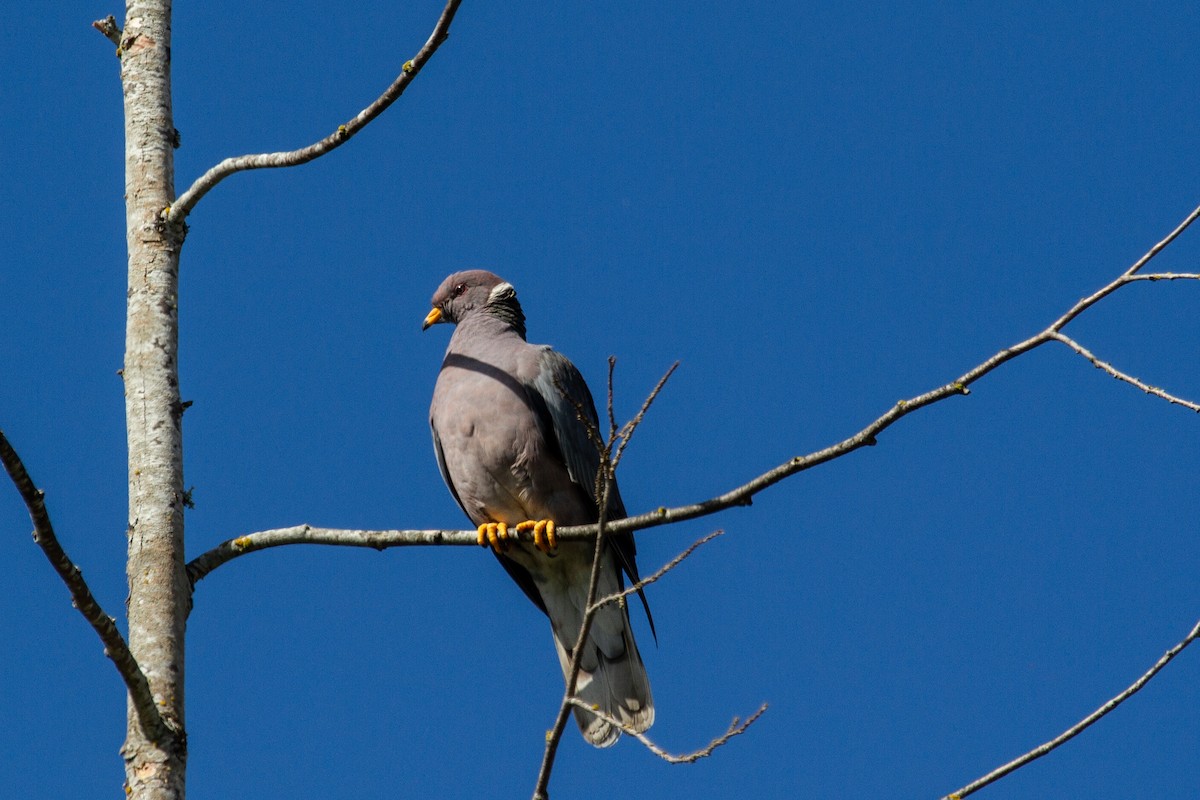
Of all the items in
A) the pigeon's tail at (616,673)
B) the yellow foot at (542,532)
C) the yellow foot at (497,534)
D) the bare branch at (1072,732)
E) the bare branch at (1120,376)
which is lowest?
the bare branch at (1072,732)

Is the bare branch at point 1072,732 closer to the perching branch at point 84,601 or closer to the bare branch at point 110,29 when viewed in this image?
the perching branch at point 84,601

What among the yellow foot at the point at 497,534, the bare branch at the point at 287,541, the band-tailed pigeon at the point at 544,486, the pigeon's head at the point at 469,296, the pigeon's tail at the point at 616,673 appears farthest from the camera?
the pigeon's head at the point at 469,296

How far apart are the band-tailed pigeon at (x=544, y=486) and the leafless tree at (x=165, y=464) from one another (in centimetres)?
137

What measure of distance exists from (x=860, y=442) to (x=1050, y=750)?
91 centimetres

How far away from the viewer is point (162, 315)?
4680mm

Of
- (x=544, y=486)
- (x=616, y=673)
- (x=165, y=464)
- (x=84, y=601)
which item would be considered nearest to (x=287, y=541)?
(x=165, y=464)

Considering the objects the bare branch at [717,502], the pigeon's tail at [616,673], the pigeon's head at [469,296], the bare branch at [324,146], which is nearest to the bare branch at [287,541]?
the bare branch at [717,502]

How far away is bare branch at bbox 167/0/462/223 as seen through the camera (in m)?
3.97

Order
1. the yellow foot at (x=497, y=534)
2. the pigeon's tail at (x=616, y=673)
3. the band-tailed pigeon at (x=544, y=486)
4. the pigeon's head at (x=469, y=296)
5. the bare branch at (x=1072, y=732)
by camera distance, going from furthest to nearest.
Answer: the pigeon's head at (x=469, y=296) < the pigeon's tail at (x=616, y=673) < the band-tailed pigeon at (x=544, y=486) < the yellow foot at (x=497, y=534) < the bare branch at (x=1072, y=732)

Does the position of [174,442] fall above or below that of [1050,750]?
above

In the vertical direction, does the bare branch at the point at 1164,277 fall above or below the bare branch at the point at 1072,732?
above

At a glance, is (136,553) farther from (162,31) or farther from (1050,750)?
(1050,750)

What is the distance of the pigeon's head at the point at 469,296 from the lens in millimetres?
6996

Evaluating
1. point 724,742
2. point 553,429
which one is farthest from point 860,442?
point 553,429
